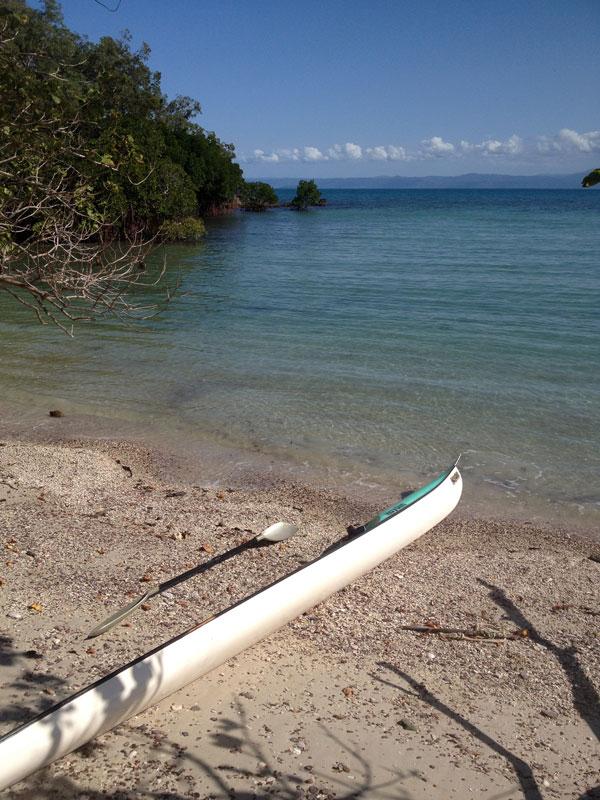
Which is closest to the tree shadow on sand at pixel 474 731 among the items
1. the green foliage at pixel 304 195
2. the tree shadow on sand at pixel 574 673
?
the tree shadow on sand at pixel 574 673

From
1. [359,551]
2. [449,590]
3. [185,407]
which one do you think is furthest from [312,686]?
[185,407]

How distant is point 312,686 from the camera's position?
456cm

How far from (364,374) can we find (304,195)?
66.2 m

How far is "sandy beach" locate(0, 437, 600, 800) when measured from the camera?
3818mm

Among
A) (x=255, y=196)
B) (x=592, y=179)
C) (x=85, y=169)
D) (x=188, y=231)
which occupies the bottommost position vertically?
(x=592, y=179)

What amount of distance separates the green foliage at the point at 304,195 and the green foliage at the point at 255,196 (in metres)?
4.86

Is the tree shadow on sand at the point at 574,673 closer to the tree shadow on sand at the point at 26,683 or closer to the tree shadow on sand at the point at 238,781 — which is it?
the tree shadow on sand at the point at 238,781

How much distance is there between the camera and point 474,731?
4250 millimetres

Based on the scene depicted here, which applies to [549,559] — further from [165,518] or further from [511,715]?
[165,518]

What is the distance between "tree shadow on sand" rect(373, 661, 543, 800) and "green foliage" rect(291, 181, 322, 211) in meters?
74.2

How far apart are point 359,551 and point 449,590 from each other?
0.83 meters

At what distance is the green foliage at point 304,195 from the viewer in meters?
75.8

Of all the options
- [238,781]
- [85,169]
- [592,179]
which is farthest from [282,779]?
[85,169]

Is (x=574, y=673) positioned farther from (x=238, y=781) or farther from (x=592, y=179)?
(x=592, y=179)
